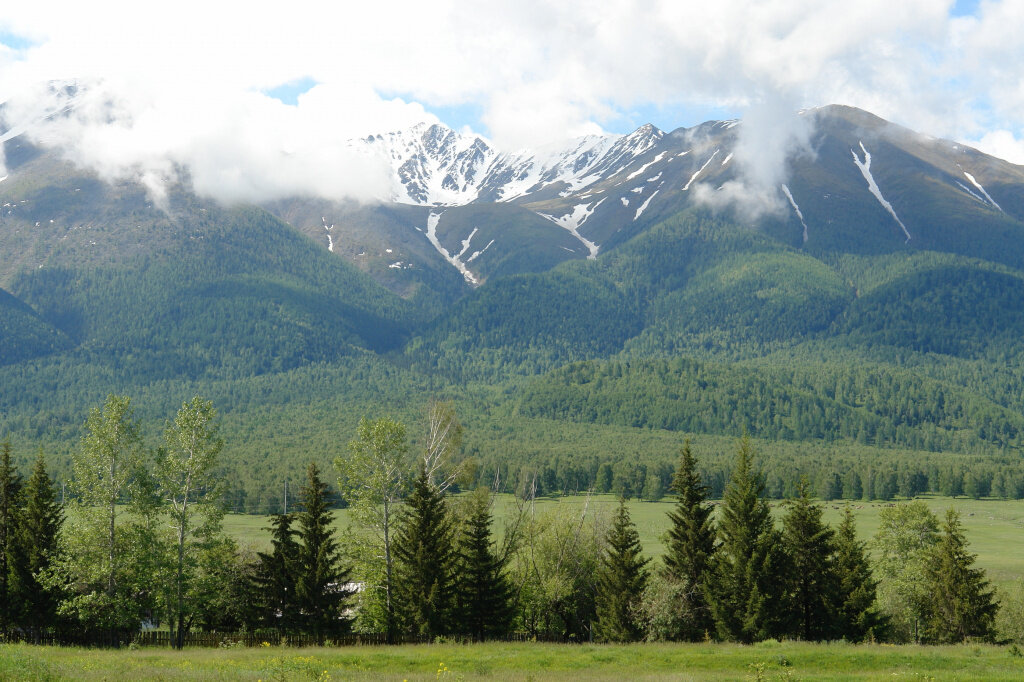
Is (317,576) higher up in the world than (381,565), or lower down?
lower down

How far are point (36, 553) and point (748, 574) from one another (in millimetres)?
48489

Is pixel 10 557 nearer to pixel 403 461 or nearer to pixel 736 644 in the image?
pixel 403 461

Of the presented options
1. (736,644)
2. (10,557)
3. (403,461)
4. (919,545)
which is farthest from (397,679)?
(919,545)

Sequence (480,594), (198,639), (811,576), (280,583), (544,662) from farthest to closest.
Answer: (280,583) → (480,594) → (198,639) → (811,576) → (544,662)

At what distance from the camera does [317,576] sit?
61.7m

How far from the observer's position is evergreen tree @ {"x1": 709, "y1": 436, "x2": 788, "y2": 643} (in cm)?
5703

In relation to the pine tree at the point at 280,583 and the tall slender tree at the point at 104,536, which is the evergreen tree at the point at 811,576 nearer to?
the pine tree at the point at 280,583

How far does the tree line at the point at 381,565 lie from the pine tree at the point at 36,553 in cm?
11

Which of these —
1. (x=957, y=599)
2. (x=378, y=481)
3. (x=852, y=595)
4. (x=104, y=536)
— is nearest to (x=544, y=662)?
(x=378, y=481)

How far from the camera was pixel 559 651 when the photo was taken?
53781mm

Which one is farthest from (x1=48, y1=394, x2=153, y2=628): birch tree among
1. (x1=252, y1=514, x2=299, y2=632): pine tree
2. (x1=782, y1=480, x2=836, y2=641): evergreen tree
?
(x1=782, y1=480, x2=836, y2=641): evergreen tree

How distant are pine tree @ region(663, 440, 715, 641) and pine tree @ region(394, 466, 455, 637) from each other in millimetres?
15367

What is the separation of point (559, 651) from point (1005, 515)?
171 metres

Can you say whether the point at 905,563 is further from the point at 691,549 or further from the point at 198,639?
the point at 198,639
